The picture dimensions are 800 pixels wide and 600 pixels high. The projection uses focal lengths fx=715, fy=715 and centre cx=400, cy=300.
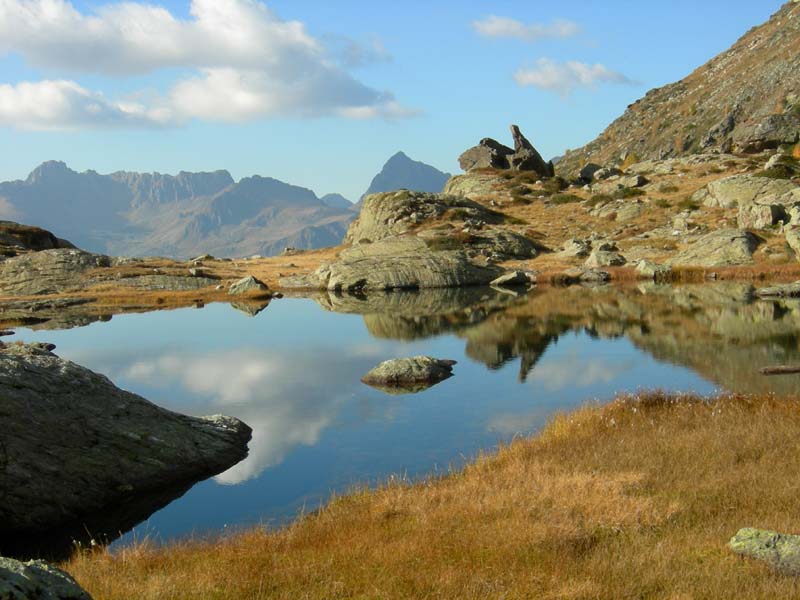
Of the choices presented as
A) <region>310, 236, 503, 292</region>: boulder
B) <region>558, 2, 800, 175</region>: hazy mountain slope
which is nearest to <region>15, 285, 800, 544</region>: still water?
<region>310, 236, 503, 292</region>: boulder

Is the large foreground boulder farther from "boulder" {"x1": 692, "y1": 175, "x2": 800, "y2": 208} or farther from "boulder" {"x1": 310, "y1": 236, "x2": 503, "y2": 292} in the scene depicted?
"boulder" {"x1": 692, "y1": 175, "x2": 800, "y2": 208}

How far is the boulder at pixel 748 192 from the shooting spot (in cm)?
7638

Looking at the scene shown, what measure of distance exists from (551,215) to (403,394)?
75.1 metres

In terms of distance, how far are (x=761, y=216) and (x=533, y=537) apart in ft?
232

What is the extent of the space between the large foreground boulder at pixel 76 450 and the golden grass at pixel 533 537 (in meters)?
3.49

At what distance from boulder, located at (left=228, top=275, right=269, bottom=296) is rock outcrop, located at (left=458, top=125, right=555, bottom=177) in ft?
205

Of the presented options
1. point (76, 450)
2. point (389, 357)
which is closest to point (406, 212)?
point (389, 357)

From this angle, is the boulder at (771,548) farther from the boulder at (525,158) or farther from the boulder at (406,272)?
the boulder at (525,158)

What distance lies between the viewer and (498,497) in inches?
551

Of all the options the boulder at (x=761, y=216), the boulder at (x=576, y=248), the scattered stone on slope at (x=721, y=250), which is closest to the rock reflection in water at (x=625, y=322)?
the scattered stone on slope at (x=721, y=250)

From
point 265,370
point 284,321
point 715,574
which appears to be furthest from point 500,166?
point 715,574

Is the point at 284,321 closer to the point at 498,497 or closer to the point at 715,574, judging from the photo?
the point at 498,497

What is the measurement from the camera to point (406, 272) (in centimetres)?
7550

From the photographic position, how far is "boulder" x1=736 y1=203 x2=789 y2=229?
234ft
